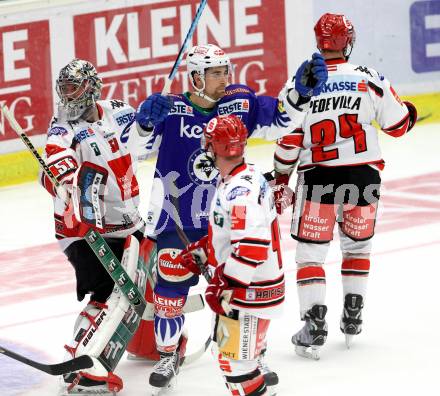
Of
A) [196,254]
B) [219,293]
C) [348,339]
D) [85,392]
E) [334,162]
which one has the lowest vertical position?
[85,392]

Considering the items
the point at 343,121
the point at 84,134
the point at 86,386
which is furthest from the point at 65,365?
the point at 343,121

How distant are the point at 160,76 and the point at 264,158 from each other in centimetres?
99

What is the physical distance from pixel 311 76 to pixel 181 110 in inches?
21.8

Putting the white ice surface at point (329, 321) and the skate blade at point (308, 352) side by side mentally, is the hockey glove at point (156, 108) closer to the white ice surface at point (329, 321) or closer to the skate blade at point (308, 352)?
the white ice surface at point (329, 321)

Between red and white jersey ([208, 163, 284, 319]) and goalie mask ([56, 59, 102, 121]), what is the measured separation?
1.09m

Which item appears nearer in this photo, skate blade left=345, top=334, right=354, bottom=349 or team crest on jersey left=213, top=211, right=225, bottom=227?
team crest on jersey left=213, top=211, right=225, bottom=227

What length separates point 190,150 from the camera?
543cm

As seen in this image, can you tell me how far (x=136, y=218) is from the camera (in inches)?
229

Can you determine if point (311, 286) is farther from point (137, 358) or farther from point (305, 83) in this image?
point (305, 83)

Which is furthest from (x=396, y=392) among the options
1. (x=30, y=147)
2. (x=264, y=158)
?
(x=264, y=158)

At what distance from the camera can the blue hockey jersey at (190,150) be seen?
214 inches

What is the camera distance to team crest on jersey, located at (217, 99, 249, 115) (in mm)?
5434

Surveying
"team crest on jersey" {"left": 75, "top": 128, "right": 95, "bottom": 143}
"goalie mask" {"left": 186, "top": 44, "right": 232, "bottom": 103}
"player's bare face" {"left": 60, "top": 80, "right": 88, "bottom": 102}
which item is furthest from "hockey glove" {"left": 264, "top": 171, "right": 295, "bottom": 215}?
"player's bare face" {"left": 60, "top": 80, "right": 88, "bottom": 102}

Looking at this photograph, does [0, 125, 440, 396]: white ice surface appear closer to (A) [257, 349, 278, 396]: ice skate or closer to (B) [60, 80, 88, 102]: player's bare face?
(A) [257, 349, 278, 396]: ice skate
